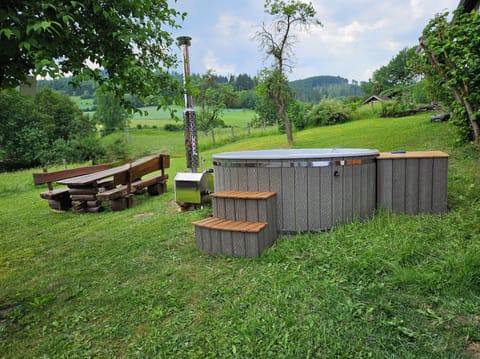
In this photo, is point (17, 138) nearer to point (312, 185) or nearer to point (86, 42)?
point (86, 42)

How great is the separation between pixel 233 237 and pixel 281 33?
1067cm

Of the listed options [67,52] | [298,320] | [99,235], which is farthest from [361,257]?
[99,235]

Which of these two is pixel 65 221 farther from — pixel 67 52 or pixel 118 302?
pixel 67 52

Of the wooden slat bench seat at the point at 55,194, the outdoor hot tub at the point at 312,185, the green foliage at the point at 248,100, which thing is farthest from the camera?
the green foliage at the point at 248,100

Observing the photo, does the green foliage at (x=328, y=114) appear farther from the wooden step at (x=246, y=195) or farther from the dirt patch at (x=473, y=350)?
the dirt patch at (x=473, y=350)

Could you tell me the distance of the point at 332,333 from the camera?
164 centimetres

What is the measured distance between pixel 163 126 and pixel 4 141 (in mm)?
11659

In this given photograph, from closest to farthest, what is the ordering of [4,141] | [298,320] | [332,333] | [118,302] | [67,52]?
[332,333] < [298,320] < [67,52] < [118,302] < [4,141]

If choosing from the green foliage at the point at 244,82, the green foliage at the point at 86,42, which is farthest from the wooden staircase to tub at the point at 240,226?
the green foliage at the point at 244,82

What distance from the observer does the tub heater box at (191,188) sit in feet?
15.2

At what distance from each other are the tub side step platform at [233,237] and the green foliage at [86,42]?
1369 mm

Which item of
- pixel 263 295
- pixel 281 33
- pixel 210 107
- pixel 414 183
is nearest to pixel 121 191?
pixel 263 295

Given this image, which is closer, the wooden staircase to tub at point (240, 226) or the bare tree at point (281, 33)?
the wooden staircase to tub at point (240, 226)

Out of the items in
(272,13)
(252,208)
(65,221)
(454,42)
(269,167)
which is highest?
(272,13)
